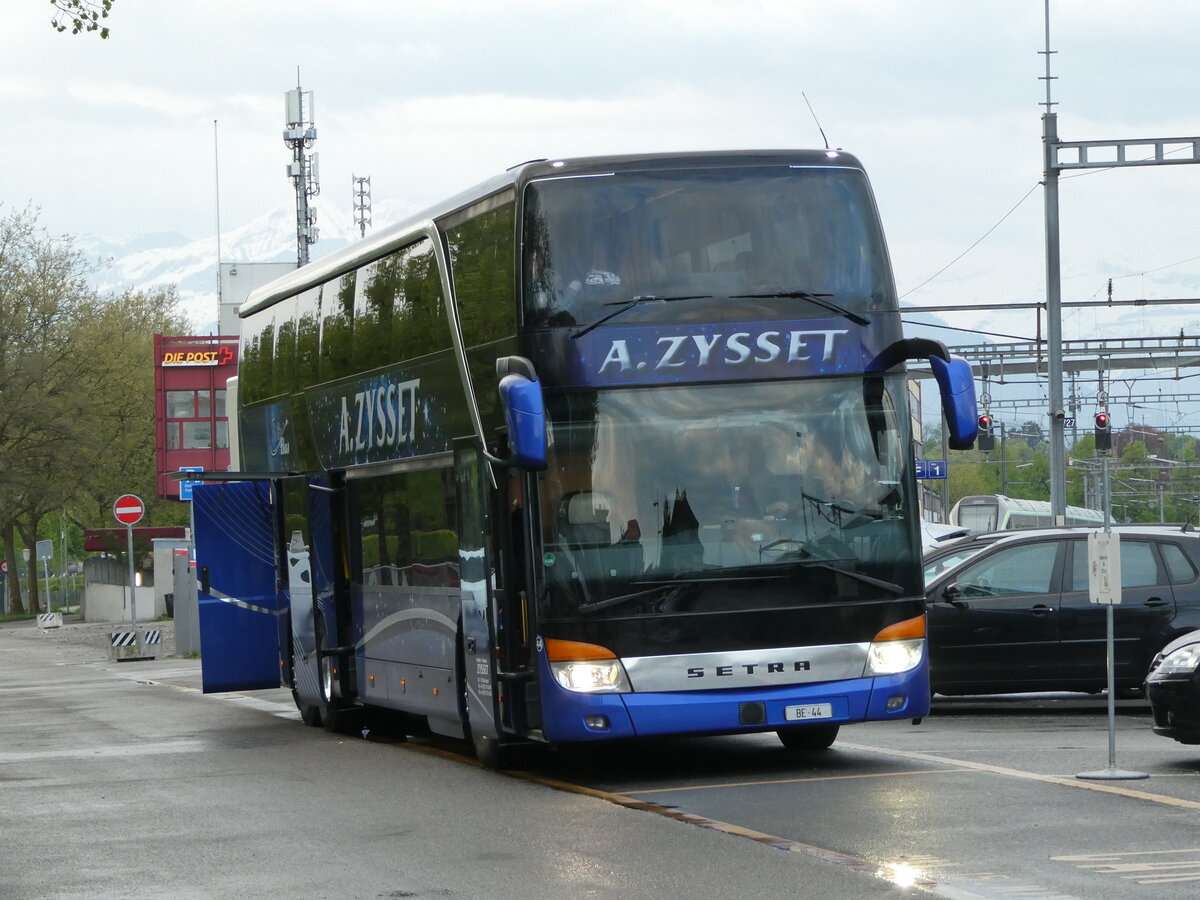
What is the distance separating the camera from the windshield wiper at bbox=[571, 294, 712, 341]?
40.7 feet

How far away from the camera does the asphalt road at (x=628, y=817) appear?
8.65 m

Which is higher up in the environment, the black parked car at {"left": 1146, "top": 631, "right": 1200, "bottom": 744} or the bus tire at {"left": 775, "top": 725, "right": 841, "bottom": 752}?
the black parked car at {"left": 1146, "top": 631, "right": 1200, "bottom": 744}

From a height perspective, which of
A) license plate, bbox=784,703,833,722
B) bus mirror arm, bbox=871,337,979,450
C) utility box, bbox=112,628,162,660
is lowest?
utility box, bbox=112,628,162,660

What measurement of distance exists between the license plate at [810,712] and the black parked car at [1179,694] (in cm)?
201

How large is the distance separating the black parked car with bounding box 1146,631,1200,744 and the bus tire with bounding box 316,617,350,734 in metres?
7.63

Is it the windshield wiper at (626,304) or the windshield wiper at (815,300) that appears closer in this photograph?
the windshield wiper at (626,304)

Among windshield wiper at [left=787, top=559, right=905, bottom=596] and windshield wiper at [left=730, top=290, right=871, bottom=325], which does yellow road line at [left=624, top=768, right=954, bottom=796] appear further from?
windshield wiper at [left=730, top=290, right=871, bottom=325]

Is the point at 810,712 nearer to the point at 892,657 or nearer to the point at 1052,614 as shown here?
the point at 892,657

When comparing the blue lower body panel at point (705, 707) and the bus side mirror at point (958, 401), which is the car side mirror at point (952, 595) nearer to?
the blue lower body panel at point (705, 707)

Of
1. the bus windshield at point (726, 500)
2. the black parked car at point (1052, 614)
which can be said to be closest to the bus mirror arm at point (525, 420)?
the bus windshield at point (726, 500)

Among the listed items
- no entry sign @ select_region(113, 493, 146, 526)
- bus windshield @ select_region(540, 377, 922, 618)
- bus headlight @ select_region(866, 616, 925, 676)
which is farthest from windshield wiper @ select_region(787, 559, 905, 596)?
no entry sign @ select_region(113, 493, 146, 526)

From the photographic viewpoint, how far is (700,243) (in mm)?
12680

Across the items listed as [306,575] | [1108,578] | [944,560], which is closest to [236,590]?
[306,575]

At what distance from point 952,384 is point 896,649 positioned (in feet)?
5.57
